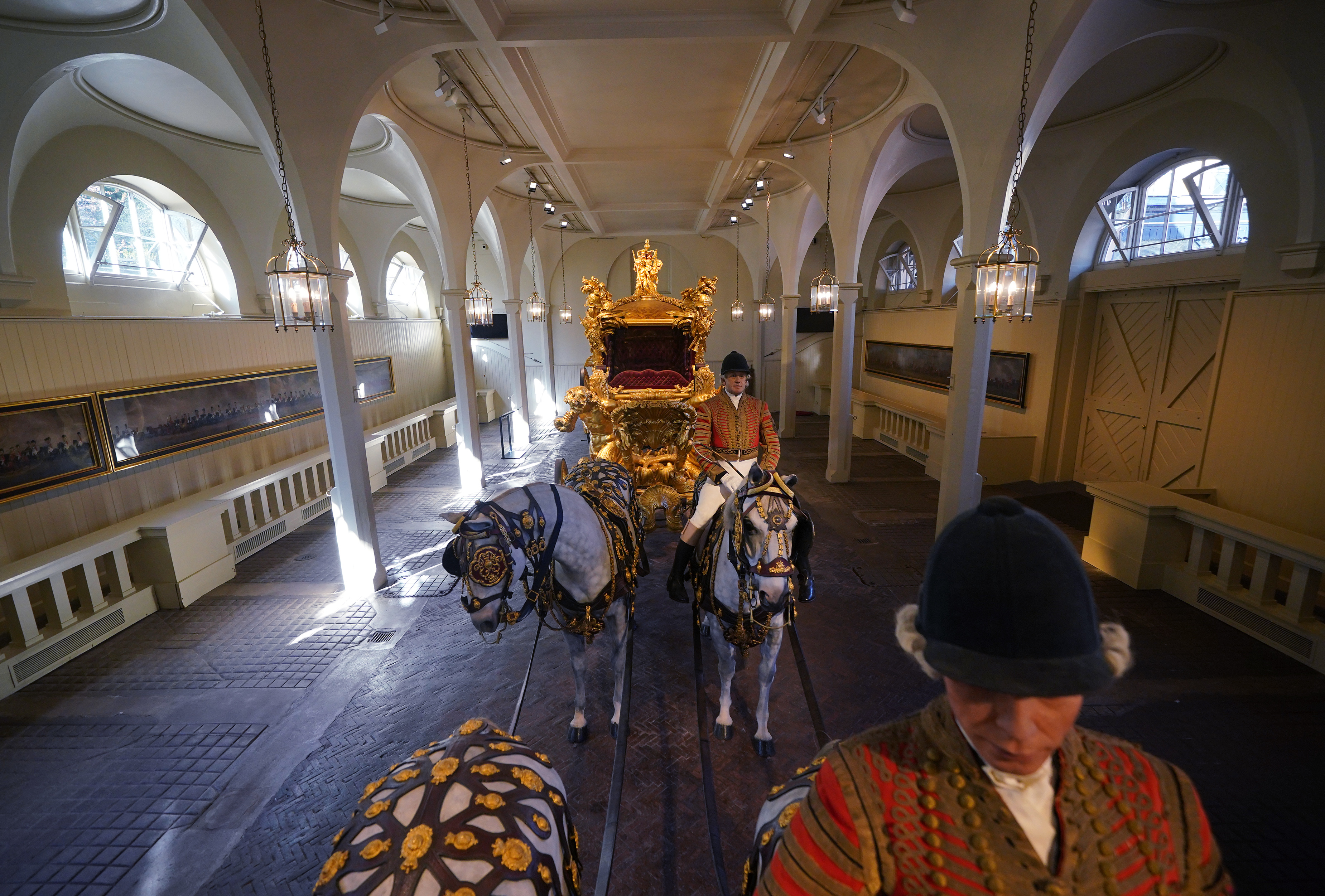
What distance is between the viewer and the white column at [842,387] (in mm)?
10305

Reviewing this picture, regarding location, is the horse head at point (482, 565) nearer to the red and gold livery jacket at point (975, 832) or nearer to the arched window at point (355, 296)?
the red and gold livery jacket at point (975, 832)

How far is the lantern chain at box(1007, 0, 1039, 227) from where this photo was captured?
15.0ft

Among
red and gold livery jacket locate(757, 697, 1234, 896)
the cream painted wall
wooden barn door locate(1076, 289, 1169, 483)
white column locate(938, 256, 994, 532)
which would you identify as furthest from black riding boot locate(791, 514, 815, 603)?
wooden barn door locate(1076, 289, 1169, 483)

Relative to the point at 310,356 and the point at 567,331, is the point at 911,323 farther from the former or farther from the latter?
the point at 310,356

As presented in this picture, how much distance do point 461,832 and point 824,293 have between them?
360 inches

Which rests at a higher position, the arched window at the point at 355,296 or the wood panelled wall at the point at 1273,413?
the arched window at the point at 355,296

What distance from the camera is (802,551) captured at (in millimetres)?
3332

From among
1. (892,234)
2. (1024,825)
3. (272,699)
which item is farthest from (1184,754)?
(892,234)

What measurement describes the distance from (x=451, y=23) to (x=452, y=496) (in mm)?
7540

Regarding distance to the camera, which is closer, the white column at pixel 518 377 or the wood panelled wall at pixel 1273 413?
the wood panelled wall at pixel 1273 413

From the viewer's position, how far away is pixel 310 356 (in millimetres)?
10945

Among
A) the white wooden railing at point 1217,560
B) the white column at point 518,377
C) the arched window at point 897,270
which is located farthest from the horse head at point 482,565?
the arched window at point 897,270

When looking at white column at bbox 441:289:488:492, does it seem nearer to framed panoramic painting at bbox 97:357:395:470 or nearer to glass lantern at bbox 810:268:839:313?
framed panoramic painting at bbox 97:357:395:470

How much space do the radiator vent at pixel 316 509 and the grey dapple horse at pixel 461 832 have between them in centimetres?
856
